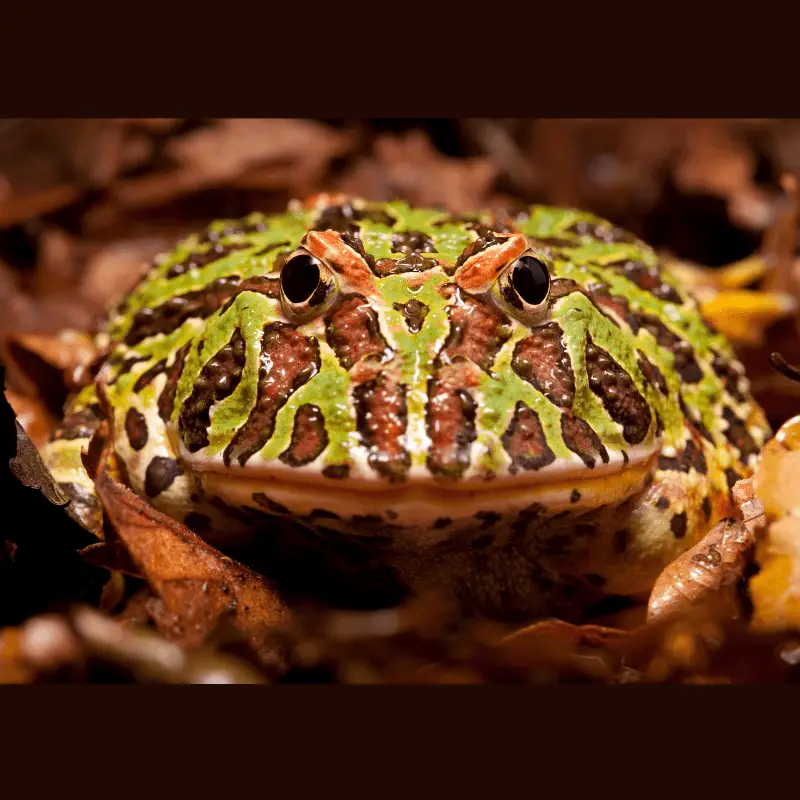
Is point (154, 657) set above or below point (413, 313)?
below

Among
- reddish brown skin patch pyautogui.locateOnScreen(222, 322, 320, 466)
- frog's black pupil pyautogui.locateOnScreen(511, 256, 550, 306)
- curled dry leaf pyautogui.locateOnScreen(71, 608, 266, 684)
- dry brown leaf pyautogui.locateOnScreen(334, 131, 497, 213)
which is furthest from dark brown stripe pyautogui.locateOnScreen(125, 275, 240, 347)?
dry brown leaf pyautogui.locateOnScreen(334, 131, 497, 213)

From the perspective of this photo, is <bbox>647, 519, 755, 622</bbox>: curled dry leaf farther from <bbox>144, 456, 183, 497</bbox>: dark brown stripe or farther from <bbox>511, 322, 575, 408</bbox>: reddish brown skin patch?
<bbox>144, 456, 183, 497</bbox>: dark brown stripe

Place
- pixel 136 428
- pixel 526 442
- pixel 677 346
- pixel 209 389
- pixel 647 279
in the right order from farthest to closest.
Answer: pixel 647 279
pixel 677 346
pixel 136 428
pixel 209 389
pixel 526 442

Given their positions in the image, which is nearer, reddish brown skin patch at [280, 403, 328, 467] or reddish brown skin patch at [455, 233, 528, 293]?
reddish brown skin patch at [280, 403, 328, 467]

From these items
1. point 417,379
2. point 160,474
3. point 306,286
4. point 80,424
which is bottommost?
point 80,424

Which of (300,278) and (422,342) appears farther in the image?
(300,278)

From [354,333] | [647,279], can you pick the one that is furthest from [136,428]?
[647,279]

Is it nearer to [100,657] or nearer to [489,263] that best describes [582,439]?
[489,263]

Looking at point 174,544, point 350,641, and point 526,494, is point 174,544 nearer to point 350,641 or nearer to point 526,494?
point 350,641

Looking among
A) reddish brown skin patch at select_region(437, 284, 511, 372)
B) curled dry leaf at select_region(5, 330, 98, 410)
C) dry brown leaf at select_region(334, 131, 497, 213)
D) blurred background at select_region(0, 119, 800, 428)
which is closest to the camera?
reddish brown skin patch at select_region(437, 284, 511, 372)
